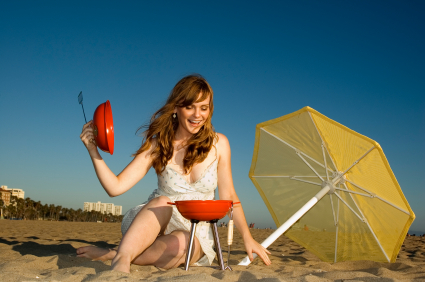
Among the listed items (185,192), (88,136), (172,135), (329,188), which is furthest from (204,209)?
(329,188)

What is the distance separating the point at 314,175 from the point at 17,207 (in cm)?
8208


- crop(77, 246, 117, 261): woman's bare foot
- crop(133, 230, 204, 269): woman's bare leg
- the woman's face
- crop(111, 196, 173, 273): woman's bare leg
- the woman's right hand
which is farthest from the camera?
crop(77, 246, 117, 261): woman's bare foot

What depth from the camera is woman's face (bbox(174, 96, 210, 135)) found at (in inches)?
115

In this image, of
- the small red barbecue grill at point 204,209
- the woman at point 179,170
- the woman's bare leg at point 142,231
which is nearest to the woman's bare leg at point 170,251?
the woman at point 179,170

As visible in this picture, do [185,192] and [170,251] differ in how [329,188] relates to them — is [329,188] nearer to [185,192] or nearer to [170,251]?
[185,192]

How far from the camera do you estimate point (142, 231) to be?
2.41 m

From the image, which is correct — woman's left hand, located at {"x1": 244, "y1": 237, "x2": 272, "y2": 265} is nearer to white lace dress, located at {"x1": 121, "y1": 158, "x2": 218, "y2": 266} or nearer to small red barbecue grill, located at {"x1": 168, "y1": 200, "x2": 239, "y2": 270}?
white lace dress, located at {"x1": 121, "y1": 158, "x2": 218, "y2": 266}

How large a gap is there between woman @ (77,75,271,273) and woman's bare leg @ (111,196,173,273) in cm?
1

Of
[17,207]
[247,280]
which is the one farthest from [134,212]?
[17,207]

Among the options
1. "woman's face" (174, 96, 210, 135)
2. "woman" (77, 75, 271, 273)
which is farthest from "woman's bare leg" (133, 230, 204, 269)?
"woman's face" (174, 96, 210, 135)

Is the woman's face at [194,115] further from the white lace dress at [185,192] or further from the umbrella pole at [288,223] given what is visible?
the umbrella pole at [288,223]

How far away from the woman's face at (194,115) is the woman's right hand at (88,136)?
2.69 feet

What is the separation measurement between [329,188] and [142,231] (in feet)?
7.00

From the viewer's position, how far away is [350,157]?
3.24 m
